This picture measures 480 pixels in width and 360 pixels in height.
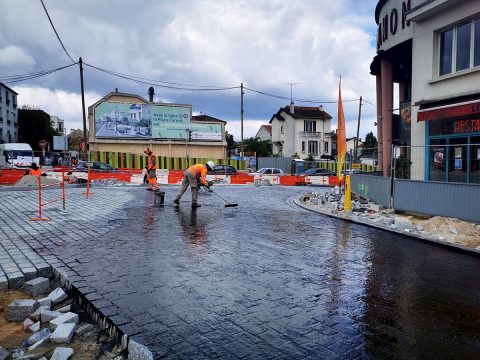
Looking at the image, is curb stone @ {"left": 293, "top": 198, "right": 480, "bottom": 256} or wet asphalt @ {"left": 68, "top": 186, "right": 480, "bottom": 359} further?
curb stone @ {"left": 293, "top": 198, "right": 480, "bottom": 256}

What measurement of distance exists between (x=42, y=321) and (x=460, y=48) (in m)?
13.5

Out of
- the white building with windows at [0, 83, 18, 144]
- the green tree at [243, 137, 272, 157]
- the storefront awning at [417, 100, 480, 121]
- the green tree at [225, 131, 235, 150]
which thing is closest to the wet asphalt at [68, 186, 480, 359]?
the storefront awning at [417, 100, 480, 121]

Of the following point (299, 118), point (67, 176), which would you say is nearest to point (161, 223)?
point (67, 176)

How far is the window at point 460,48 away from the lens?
11875 millimetres

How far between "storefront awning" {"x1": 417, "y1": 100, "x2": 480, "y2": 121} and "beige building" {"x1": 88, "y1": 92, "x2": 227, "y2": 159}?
84.3 feet

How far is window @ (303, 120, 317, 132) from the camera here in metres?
57.2

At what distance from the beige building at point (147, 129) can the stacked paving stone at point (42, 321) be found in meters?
32.2

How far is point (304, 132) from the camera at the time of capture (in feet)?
187

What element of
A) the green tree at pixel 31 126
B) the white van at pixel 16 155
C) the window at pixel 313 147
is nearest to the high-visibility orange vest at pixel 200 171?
the white van at pixel 16 155

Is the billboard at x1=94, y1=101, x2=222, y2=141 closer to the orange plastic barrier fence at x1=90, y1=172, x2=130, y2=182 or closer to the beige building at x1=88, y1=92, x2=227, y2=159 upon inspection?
the beige building at x1=88, y1=92, x2=227, y2=159

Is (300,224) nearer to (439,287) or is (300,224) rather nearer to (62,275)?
(439,287)

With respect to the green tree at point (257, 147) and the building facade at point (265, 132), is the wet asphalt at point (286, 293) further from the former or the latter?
the building facade at point (265, 132)

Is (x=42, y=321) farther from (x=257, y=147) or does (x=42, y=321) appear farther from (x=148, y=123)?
(x=257, y=147)

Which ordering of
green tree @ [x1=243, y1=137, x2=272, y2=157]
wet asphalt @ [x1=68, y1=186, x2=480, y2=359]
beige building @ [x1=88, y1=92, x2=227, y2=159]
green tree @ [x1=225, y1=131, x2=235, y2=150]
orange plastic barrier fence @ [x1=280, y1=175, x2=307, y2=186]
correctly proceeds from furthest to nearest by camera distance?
green tree @ [x1=225, y1=131, x2=235, y2=150] → green tree @ [x1=243, y1=137, x2=272, y2=157] → beige building @ [x1=88, y1=92, x2=227, y2=159] → orange plastic barrier fence @ [x1=280, y1=175, x2=307, y2=186] → wet asphalt @ [x1=68, y1=186, x2=480, y2=359]
